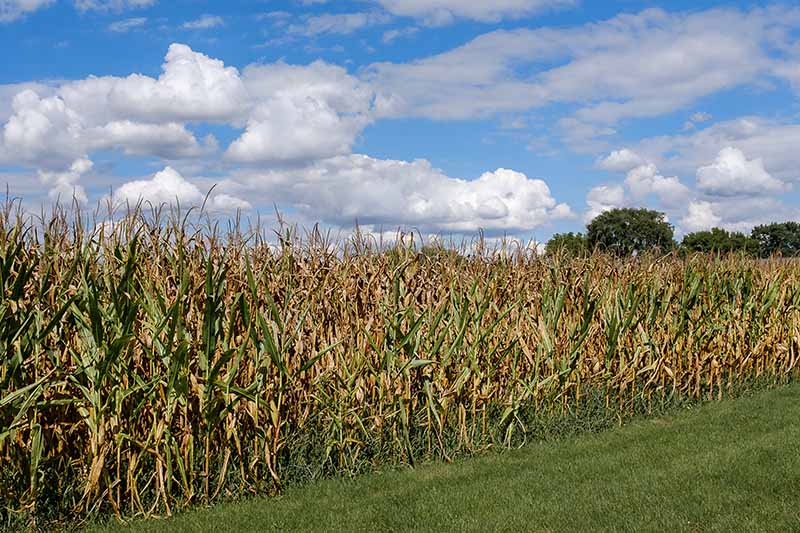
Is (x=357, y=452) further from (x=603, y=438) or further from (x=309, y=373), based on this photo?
(x=603, y=438)

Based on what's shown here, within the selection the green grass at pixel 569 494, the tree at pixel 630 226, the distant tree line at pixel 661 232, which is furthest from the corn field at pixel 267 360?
the tree at pixel 630 226

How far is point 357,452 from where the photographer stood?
632cm

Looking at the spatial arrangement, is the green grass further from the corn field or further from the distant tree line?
the distant tree line

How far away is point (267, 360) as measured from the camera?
560cm

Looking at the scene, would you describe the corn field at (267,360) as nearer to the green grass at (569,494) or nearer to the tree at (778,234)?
the green grass at (569,494)

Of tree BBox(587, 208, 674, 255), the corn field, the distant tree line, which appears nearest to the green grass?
the corn field

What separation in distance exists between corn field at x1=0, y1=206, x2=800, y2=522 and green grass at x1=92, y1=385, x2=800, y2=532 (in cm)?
33

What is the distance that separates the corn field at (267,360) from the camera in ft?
17.0

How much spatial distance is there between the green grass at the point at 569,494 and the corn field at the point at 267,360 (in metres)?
0.33

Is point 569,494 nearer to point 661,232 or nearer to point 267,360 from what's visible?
point 267,360

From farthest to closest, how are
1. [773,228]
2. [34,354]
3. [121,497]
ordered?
1. [773,228]
2. [121,497]
3. [34,354]

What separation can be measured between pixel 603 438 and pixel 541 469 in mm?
1438

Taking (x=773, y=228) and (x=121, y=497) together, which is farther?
(x=773, y=228)

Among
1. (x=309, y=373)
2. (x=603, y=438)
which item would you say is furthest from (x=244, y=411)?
(x=603, y=438)
